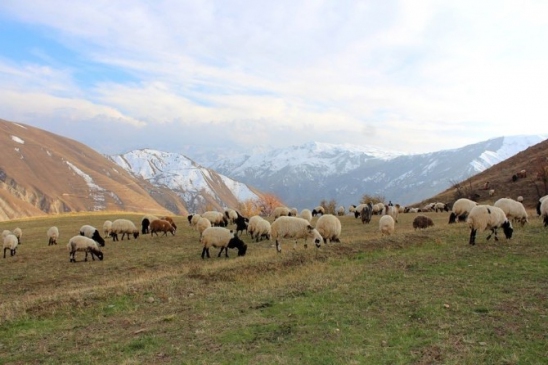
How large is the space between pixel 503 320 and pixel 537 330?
738mm

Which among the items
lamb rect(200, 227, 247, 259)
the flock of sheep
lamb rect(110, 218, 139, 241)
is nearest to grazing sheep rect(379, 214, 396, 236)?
the flock of sheep

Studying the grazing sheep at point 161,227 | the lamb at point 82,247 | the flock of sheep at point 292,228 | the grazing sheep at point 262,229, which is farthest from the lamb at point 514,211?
the grazing sheep at point 161,227

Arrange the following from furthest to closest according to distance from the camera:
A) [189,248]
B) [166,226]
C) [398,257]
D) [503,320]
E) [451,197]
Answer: [451,197], [166,226], [189,248], [398,257], [503,320]

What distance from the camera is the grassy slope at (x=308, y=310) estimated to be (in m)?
7.97

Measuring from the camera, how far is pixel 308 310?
34.8ft

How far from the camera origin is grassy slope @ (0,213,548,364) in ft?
26.2

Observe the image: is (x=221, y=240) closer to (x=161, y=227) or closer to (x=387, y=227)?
(x=387, y=227)

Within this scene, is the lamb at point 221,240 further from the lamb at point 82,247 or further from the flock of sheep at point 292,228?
the lamb at point 82,247

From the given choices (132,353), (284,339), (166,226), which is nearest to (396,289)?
(284,339)

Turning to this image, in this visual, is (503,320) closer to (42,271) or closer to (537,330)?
(537,330)

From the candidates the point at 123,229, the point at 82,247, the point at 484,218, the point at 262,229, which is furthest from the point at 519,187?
the point at 82,247

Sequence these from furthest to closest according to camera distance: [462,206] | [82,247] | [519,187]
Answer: [519,187]
[462,206]
[82,247]

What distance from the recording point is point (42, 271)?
Result: 66.8ft

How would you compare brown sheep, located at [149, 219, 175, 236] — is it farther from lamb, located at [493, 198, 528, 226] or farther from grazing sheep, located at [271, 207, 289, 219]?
lamb, located at [493, 198, 528, 226]
